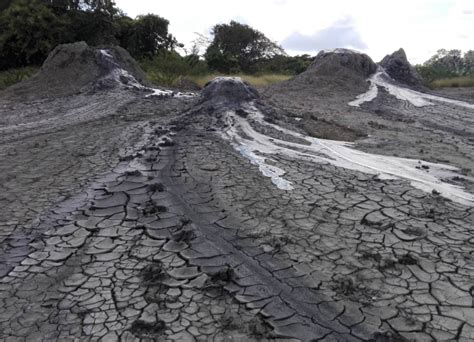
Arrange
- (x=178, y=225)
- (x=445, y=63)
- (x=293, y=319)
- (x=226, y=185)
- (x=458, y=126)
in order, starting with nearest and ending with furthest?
(x=293, y=319)
(x=178, y=225)
(x=226, y=185)
(x=458, y=126)
(x=445, y=63)

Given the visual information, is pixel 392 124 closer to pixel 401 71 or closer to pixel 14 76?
pixel 401 71

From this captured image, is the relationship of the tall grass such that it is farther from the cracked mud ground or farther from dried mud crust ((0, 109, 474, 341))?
dried mud crust ((0, 109, 474, 341))

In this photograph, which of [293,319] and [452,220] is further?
[452,220]

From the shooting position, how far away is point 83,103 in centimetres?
Result: 927

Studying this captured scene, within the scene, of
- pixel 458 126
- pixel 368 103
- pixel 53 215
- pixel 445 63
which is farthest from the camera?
pixel 445 63

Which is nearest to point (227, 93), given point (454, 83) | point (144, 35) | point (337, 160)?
point (337, 160)

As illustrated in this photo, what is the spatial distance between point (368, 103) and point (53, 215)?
26.5 ft

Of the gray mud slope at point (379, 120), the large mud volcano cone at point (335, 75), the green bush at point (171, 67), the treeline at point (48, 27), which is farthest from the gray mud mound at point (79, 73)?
the treeline at point (48, 27)

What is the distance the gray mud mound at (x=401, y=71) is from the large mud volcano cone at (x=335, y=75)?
2.27 ft

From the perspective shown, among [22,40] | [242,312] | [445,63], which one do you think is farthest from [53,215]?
[445,63]

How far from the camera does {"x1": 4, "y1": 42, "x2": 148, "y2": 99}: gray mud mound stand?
10648mm

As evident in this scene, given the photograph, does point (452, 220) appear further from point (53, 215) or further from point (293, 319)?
point (53, 215)

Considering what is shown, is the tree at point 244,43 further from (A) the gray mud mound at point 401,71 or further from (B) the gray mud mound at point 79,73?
(B) the gray mud mound at point 79,73

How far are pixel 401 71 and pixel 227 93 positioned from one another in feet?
27.9
